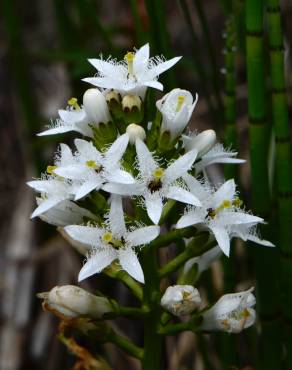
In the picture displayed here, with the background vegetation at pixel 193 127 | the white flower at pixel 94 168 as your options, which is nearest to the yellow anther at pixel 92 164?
the white flower at pixel 94 168

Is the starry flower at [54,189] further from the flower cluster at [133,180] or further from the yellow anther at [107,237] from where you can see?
the yellow anther at [107,237]

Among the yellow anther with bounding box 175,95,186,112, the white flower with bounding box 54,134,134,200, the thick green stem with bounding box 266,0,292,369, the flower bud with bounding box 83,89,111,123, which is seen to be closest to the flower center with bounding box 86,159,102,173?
the white flower with bounding box 54,134,134,200

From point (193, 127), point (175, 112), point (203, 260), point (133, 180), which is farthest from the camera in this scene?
point (193, 127)

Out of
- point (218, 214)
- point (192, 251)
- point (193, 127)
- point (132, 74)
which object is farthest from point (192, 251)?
point (193, 127)

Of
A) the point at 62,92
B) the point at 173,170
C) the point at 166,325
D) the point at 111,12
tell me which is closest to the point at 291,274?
the point at 166,325

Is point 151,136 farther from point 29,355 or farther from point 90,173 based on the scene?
point 29,355

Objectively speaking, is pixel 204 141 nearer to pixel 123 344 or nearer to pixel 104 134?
pixel 104 134
